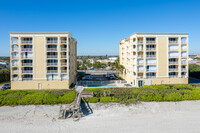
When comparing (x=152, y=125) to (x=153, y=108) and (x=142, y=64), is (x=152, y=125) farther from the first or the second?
(x=142, y=64)

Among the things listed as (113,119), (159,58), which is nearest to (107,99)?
(113,119)

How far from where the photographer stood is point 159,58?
1372 inches

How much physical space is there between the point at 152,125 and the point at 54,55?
88.3 feet

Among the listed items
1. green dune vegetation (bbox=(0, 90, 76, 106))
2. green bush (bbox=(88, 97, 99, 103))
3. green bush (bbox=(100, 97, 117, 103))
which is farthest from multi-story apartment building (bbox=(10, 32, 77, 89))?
green bush (bbox=(100, 97, 117, 103))

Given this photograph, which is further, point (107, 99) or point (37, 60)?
point (37, 60)

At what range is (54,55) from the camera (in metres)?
33.0

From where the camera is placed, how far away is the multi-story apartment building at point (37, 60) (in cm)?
3216

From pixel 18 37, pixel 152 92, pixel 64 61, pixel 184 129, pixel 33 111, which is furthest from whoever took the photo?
pixel 64 61

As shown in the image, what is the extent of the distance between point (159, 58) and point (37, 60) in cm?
3078

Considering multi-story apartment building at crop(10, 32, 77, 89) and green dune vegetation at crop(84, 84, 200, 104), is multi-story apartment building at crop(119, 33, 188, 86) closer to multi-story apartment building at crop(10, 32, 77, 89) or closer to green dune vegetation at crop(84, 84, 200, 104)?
green dune vegetation at crop(84, 84, 200, 104)

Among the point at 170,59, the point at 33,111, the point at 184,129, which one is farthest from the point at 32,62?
the point at 170,59

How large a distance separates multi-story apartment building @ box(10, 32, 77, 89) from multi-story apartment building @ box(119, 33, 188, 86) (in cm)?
1794

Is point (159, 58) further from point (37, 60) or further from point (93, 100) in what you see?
point (37, 60)

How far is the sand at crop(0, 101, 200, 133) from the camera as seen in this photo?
1298 centimetres
